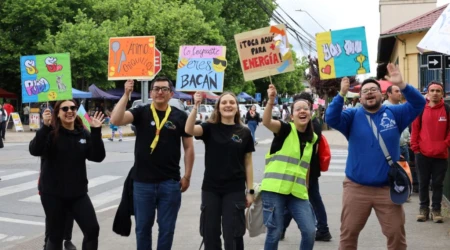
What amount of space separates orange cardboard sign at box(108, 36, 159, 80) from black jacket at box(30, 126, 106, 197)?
84.1 inches

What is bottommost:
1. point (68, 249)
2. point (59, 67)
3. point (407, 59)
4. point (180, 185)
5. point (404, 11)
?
point (68, 249)

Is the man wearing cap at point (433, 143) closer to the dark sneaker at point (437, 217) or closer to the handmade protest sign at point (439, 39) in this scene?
the dark sneaker at point (437, 217)

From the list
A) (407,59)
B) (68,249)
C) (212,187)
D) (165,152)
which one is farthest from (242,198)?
(407,59)

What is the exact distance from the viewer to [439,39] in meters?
6.00

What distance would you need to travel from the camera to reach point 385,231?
511cm

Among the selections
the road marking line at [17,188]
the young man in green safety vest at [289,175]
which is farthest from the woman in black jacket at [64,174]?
the road marking line at [17,188]

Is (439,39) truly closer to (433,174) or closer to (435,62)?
(433,174)

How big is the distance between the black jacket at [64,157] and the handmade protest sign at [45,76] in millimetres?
984

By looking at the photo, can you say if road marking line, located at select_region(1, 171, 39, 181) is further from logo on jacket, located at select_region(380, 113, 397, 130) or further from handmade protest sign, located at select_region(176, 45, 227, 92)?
logo on jacket, located at select_region(380, 113, 397, 130)

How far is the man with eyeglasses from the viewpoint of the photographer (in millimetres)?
5473

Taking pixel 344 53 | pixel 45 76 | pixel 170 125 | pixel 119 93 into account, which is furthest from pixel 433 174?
pixel 119 93

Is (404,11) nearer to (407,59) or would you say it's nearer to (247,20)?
(407,59)

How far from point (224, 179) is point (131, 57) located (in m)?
2.98

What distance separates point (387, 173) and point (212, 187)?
158 cm
